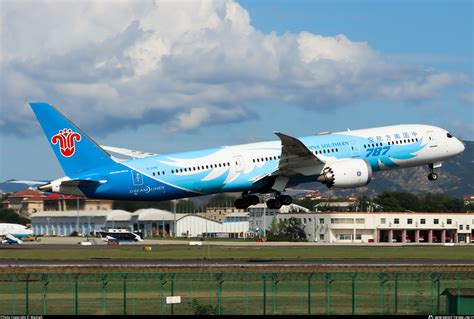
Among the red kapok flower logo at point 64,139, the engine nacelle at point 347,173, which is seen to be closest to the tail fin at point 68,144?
the red kapok flower logo at point 64,139

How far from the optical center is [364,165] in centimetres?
7881

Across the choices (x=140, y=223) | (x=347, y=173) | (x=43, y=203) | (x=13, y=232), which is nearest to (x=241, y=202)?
(x=347, y=173)

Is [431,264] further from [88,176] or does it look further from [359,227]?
[359,227]

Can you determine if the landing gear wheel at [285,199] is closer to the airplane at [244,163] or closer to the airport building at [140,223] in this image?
the airplane at [244,163]

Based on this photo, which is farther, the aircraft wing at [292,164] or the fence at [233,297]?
the aircraft wing at [292,164]

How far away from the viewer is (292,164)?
79.4 m

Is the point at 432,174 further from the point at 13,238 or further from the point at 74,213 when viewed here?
the point at 13,238

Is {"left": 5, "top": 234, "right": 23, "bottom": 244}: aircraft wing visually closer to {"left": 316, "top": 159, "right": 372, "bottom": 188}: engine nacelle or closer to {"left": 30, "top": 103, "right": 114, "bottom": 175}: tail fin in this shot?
{"left": 30, "top": 103, "right": 114, "bottom": 175}: tail fin

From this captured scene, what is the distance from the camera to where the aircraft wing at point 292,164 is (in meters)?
77.5

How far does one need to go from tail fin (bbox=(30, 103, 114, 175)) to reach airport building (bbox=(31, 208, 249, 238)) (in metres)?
20.2

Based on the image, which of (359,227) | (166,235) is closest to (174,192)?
(166,235)

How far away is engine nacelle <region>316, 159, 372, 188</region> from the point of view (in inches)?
3088

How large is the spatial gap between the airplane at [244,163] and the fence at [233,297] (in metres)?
15.5

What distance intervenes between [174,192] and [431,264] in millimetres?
20740
